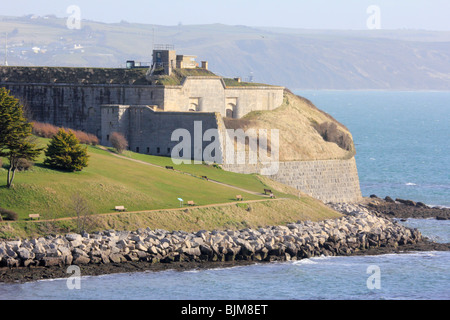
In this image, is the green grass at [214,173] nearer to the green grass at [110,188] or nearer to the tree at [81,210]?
the green grass at [110,188]

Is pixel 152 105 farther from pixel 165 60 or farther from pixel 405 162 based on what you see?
pixel 405 162

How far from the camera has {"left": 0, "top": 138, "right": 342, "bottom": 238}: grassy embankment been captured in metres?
56.6

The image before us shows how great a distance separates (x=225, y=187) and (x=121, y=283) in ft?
72.8

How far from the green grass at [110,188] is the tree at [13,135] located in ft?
4.40

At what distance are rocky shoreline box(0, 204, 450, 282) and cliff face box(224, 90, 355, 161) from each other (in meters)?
19.2

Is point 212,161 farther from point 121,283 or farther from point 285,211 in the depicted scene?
point 121,283

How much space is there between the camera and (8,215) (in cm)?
5466

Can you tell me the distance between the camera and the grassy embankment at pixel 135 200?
186 feet

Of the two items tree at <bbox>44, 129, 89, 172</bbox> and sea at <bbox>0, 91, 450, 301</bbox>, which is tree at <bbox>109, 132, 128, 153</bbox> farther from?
sea at <bbox>0, 91, 450, 301</bbox>

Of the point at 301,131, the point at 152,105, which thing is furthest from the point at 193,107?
the point at 301,131

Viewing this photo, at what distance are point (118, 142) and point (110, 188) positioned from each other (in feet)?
47.2

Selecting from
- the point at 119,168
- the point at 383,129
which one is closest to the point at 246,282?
the point at 119,168

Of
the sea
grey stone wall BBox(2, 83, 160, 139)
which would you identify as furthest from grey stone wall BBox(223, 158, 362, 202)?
the sea

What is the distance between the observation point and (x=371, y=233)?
6500 centimetres
